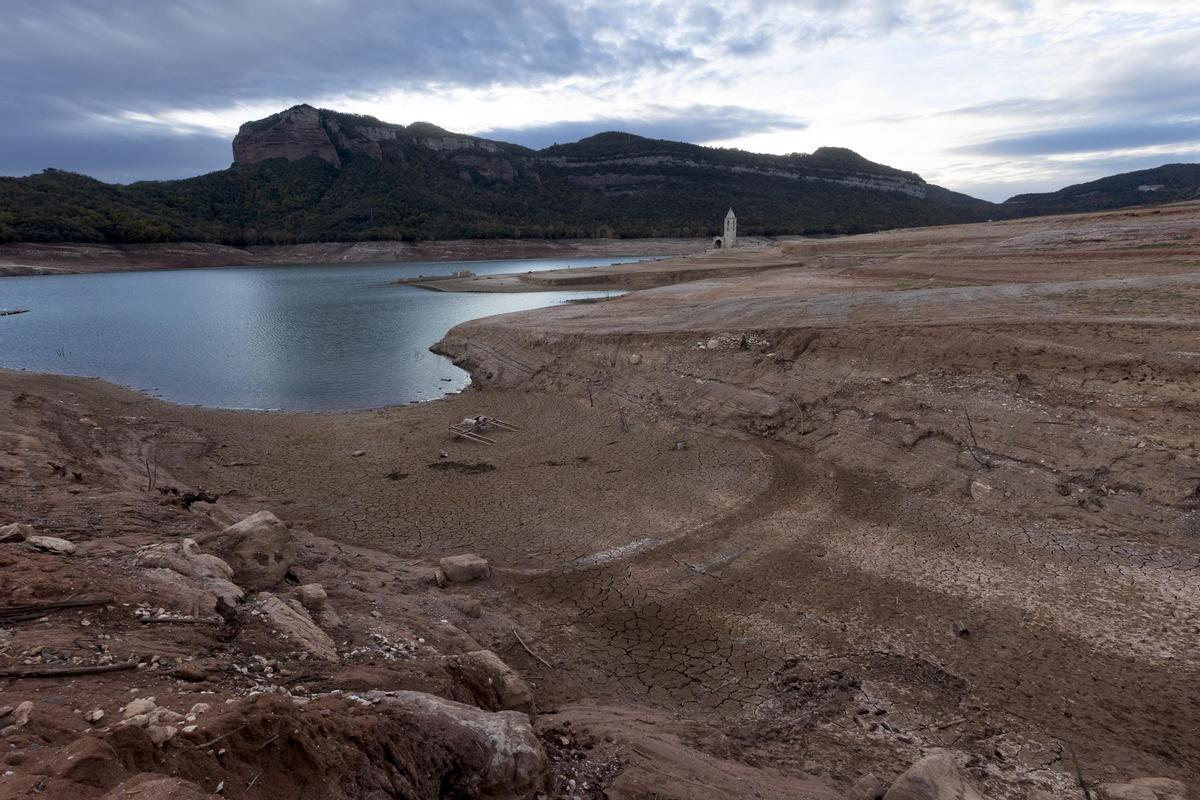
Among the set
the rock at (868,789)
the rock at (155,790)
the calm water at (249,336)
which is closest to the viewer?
the rock at (155,790)

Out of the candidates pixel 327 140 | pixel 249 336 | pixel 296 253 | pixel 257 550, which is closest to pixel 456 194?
pixel 327 140

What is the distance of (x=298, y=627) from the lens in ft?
18.2

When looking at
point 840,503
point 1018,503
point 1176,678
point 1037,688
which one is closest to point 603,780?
point 1037,688

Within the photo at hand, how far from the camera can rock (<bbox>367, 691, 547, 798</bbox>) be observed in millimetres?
4004

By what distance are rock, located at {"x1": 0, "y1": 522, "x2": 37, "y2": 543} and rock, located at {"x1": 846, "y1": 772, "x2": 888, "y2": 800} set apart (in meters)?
7.80

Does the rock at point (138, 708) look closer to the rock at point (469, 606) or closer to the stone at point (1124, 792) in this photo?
the rock at point (469, 606)

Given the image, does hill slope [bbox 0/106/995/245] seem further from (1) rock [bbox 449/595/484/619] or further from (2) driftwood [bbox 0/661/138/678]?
(2) driftwood [bbox 0/661/138/678]

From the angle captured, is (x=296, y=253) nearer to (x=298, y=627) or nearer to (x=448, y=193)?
(x=448, y=193)

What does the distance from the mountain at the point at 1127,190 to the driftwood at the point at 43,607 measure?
4986 inches

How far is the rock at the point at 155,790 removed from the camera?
272cm

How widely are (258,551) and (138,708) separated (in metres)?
3.72

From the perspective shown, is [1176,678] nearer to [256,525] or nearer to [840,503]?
[840,503]

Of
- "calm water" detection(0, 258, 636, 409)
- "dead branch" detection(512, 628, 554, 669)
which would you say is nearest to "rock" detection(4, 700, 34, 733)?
"dead branch" detection(512, 628, 554, 669)

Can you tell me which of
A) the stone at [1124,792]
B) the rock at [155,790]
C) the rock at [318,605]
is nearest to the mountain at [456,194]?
the rock at [318,605]
